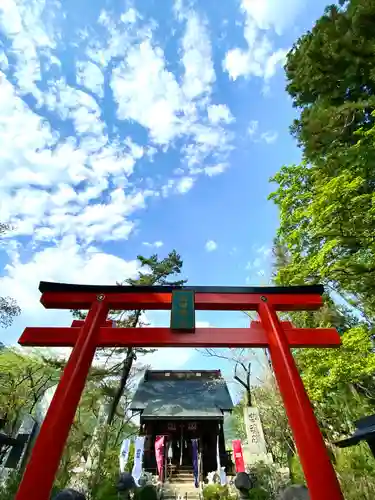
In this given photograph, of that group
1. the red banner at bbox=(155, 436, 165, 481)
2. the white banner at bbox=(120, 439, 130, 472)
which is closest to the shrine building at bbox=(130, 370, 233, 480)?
the red banner at bbox=(155, 436, 165, 481)

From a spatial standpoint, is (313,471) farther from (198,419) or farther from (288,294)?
(198,419)

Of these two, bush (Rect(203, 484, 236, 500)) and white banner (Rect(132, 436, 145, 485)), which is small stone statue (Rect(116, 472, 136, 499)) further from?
bush (Rect(203, 484, 236, 500))

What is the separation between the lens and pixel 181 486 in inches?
504

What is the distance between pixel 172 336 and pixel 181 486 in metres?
12.7

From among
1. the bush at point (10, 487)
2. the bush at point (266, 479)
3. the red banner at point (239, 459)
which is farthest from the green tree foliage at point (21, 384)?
the bush at point (266, 479)

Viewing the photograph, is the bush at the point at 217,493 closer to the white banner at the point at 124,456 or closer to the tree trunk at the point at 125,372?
the white banner at the point at 124,456

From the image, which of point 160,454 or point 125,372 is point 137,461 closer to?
point 160,454

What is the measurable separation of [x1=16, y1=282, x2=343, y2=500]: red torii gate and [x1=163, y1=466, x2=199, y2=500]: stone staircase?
10168 mm

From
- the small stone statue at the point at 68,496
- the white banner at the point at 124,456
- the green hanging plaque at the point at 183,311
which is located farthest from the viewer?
the white banner at the point at 124,456

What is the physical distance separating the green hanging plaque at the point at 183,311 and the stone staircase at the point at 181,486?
10374mm

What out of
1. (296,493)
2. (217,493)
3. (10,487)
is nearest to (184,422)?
(217,493)

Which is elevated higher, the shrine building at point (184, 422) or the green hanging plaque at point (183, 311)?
the shrine building at point (184, 422)

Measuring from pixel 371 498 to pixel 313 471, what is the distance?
5.44m

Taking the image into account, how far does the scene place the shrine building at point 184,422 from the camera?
1453 cm
